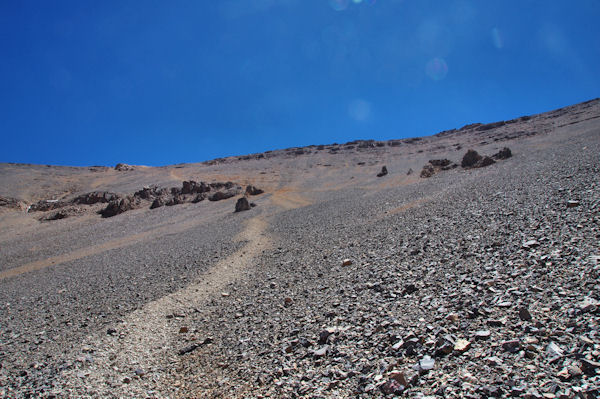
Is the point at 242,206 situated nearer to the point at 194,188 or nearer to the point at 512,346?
the point at 194,188

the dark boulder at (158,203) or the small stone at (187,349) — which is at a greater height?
the dark boulder at (158,203)

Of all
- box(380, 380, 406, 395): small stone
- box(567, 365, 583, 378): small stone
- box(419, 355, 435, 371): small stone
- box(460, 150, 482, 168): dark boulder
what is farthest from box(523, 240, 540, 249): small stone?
box(460, 150, 482, 168): dark boulder

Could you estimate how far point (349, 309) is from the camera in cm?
700

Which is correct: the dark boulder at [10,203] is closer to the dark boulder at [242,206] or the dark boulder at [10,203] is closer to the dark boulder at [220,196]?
the dark boulder at [220,196]

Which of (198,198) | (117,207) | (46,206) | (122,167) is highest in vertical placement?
(122,167)

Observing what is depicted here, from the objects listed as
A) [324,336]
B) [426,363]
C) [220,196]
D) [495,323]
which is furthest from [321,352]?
[220,196]

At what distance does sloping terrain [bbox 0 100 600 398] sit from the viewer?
4.38 meters

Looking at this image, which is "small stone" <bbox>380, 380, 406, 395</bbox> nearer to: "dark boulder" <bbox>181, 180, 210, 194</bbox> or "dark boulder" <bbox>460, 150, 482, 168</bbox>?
"dark boulder" <bbox>460, 150, 482, 168</bbox>

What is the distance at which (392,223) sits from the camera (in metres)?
14.7

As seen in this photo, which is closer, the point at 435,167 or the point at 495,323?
the point at 495,323

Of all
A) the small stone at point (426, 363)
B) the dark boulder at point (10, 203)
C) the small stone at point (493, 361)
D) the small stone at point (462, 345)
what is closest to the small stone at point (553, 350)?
the small stone at point (493, 361)

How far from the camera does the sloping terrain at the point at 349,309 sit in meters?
4.38

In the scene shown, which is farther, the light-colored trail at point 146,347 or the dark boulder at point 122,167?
the dark boulder at point 122,167

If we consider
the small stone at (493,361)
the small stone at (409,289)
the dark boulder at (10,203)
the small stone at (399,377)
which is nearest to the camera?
the small stone at (493,361)
